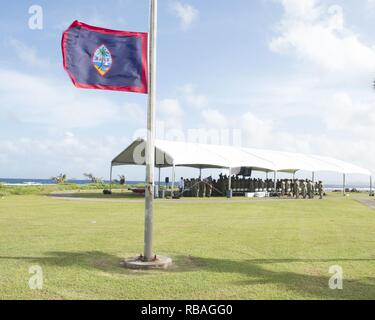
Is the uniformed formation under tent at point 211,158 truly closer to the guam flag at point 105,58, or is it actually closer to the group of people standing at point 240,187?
the group of people standing at point 240,187

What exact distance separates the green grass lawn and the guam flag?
124 inches

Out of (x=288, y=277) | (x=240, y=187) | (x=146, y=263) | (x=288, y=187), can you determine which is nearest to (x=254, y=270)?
(x=288, y=277)

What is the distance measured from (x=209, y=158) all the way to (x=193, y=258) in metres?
22.7

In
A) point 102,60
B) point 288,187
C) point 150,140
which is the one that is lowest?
point 288,187

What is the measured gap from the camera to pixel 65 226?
40.6ft

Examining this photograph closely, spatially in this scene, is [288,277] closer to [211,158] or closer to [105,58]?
[105,58]

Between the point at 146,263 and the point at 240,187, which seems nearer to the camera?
the point at 146,263

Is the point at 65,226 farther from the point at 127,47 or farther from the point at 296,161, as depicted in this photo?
the point at 296,161

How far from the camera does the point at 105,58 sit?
7.38m

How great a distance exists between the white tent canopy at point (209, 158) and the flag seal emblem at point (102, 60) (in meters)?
19.1

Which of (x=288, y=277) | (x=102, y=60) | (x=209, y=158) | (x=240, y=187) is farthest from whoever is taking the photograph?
(x=240, y=187)

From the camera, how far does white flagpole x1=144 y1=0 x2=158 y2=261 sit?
7504mm

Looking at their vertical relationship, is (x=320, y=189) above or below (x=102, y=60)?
below
